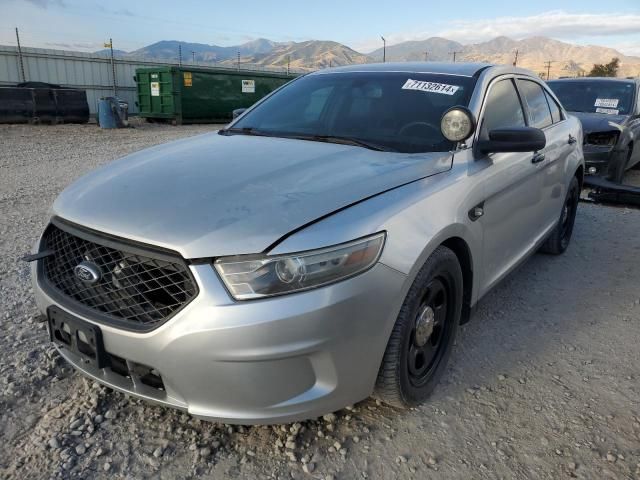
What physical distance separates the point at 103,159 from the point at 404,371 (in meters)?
9.01

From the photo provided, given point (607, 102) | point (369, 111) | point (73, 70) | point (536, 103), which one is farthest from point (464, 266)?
point (73, 70)

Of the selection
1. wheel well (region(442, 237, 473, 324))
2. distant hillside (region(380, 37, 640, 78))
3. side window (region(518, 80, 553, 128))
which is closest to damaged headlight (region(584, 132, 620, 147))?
side window (region(518, 80, 553, 128))

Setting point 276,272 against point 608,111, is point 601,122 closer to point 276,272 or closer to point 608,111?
point 608,111

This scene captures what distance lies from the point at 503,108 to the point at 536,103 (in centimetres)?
84

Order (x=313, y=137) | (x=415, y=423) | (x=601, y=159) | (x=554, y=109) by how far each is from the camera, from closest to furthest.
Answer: (x=415, y=423) → (x=313, y=137) → (x=554, y=109) → (x=601, y=159)

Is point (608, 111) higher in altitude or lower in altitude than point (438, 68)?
lower

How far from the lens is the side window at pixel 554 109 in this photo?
4.30m

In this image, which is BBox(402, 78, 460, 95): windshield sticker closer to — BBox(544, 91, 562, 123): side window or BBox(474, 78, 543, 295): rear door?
BBox(474, 78, 543, 295): rear door

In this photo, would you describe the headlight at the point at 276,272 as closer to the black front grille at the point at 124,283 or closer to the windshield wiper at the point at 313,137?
the black front grille at the point at 124,283

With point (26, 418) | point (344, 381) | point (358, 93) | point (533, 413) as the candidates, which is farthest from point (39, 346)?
point (533, 413)

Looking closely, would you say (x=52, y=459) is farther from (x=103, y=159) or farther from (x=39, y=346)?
(x=103, y=159)

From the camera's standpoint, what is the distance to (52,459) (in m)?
2.07

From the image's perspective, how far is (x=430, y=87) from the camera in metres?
3.10

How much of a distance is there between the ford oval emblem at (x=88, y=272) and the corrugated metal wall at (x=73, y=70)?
1962cm
